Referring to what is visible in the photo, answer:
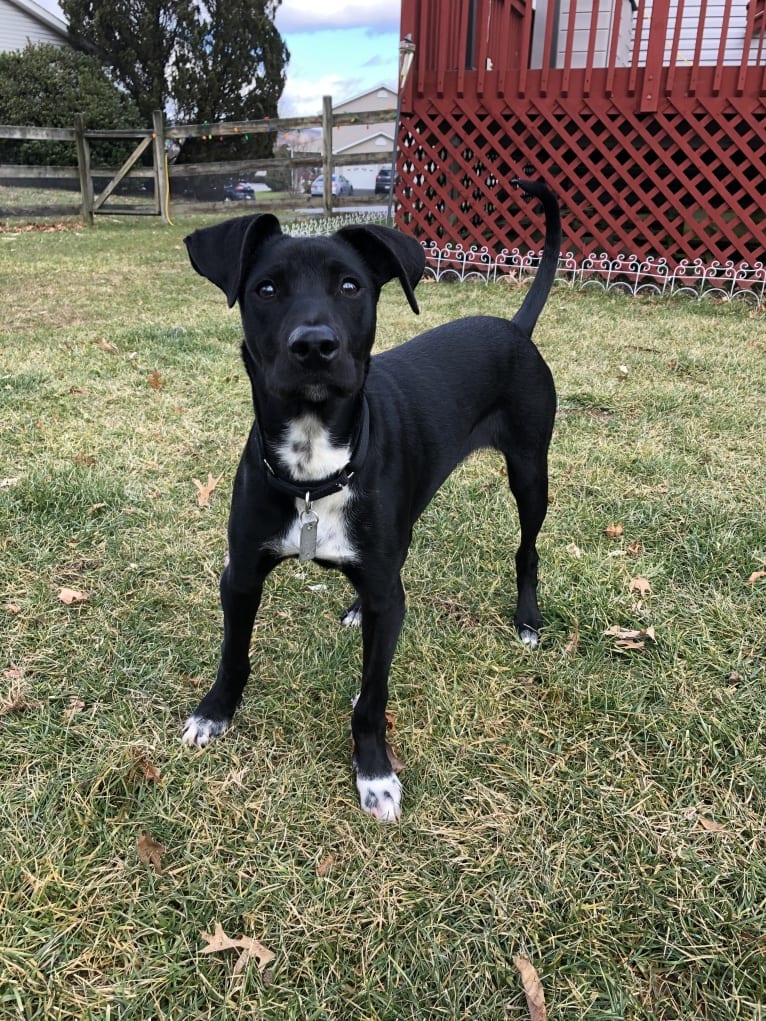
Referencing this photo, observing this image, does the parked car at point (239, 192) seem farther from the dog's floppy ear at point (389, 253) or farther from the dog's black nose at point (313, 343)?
the dog's black nose at point (313, 343)

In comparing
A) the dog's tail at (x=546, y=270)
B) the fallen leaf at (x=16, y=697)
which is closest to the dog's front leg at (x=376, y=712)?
the fallen leaf at (x=16, y=697)

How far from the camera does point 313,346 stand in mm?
1750

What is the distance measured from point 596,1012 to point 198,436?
3.52 metres

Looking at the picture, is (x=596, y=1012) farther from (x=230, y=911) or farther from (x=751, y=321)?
(x=751, y=321)

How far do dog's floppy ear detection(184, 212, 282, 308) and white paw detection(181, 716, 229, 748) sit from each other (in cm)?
127

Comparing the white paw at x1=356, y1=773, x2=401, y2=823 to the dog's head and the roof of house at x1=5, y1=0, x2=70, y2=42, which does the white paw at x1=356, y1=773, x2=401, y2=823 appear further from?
the roof of house at x1=5, y1=0, x2=70, y2=42

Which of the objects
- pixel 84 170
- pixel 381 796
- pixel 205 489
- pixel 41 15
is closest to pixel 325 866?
pixel 381 796

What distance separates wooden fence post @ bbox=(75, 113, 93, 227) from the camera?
13523 mm

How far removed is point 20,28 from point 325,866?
3443 centimetres

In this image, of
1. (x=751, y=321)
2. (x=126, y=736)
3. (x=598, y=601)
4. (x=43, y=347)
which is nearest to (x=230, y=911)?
(x=126, y=736)

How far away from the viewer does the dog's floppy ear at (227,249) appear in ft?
6.50

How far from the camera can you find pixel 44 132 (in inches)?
534

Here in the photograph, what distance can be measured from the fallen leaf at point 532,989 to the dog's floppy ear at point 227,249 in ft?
5.78

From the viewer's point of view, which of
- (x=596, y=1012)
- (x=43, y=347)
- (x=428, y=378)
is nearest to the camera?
(x=596, y=1012)
